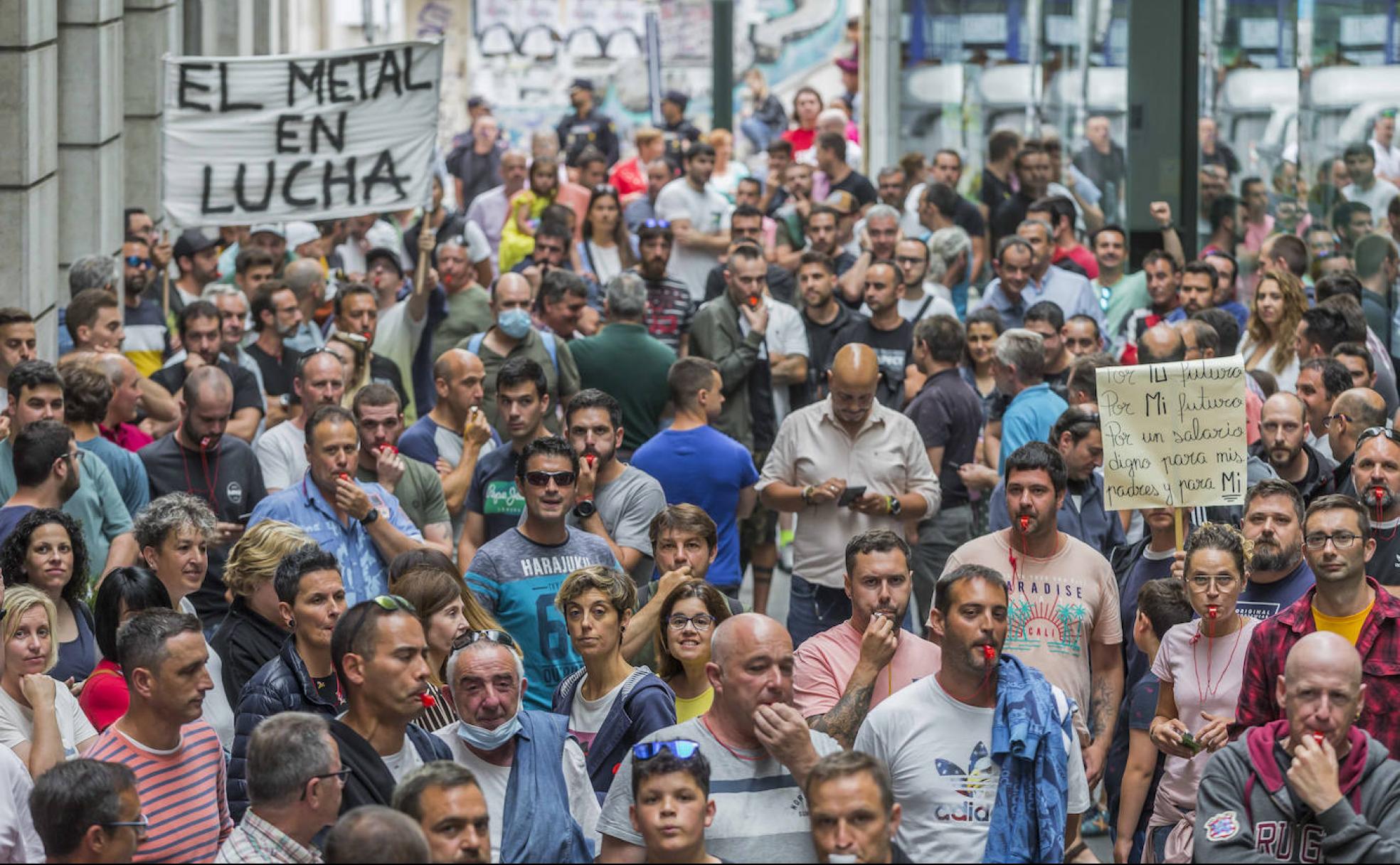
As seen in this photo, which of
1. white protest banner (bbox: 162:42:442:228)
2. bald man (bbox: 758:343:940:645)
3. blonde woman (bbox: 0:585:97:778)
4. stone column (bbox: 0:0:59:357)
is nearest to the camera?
blonde woman (bbox: 0:585:97:778)

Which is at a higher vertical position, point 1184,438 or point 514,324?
point 514,324

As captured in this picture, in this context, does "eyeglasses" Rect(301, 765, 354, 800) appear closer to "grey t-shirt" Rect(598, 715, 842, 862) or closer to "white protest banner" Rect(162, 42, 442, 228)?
"grey t-shirt" Rect(598, 715, 842, 862)

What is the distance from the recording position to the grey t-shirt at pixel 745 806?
601 cm

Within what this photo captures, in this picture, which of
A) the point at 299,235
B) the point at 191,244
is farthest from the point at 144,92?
the point at 191,244

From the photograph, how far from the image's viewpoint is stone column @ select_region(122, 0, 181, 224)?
1656cm

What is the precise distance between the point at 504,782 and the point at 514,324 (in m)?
5.20

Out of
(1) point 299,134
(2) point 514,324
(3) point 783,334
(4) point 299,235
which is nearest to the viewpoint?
(2) point 514,324

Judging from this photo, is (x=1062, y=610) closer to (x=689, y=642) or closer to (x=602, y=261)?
(x=689, y=642)

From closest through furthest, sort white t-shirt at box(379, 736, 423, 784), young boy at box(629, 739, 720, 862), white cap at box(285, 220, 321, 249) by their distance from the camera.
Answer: young boy at box(629, 739, 720, 862) < white t-shirt at box(379, 736, 423, 784) < white cap at box(285, 220, 321, 249)

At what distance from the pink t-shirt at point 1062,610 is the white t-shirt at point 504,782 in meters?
2.12

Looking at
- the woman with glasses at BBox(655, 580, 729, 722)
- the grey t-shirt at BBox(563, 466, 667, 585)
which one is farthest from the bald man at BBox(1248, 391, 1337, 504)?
the woman with glasses at BBox(655, 580, 729, 722)

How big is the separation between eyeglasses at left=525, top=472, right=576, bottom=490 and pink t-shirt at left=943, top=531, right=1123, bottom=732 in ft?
5.22

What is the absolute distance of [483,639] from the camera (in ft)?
21.4

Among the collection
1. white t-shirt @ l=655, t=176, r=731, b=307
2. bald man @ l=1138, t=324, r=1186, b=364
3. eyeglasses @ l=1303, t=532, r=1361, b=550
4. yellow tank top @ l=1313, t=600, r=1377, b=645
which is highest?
white t-shirt @ l=655, t=176, r=731, b=307
